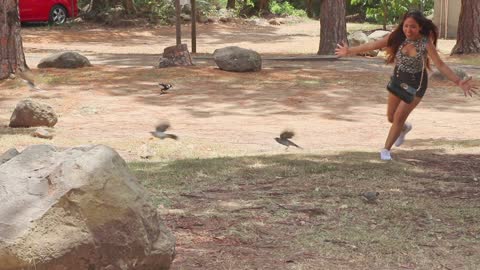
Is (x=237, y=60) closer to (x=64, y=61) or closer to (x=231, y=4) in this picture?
(x=64, y=61)

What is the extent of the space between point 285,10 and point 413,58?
30.2 m

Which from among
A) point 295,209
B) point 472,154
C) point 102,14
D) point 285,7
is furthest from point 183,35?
point 295,209

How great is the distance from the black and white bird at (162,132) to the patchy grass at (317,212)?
8.76ft

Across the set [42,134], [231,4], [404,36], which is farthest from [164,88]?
[231,4]

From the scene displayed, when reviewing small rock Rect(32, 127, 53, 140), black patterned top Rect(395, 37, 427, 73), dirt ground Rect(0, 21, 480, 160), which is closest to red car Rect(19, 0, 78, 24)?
dirt ground Rect(0, 21, 480, 160)

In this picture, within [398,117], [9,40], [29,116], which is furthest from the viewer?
[9,40]

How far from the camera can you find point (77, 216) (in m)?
3.75

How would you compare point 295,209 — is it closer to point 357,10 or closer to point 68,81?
point 68,81

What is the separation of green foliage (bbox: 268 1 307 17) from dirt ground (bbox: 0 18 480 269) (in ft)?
44.9

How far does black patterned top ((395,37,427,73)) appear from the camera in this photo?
7316 mm

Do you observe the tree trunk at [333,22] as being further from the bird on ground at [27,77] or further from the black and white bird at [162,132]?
the black and white bird at [162,132]

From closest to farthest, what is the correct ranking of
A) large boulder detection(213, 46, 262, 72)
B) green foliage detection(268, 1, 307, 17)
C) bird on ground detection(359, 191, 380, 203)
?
bird on ground detection(359, 191, 380, 203) < large boulder detection(213, 46, 262, 72) < green foliage detection(268, 1, 307, 17)

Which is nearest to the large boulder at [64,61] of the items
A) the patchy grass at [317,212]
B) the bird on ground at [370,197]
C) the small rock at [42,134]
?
the small rock at [42,134]

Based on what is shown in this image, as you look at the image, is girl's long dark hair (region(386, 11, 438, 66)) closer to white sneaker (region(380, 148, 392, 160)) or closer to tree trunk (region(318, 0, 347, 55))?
white sneaker (region(380, 148, 392, 160))
